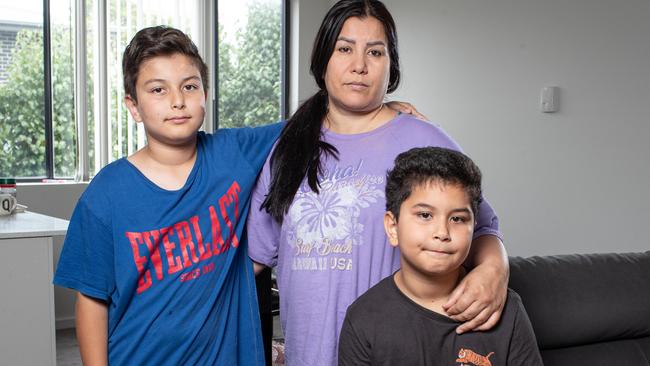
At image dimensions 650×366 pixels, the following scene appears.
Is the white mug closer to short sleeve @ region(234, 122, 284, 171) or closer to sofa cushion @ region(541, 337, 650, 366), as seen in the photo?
Answer: short sleeve @ region(234, 122, 284, 171)

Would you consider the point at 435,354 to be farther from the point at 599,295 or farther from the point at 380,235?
the point at 599,295

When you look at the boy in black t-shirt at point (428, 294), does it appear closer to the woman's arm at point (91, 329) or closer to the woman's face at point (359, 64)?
the woman's face at point (359, 64)

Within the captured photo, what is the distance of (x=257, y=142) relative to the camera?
5.13 feet

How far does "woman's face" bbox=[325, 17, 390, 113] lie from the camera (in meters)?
1.39

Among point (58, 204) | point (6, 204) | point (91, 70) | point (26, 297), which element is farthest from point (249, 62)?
point (26, 297)

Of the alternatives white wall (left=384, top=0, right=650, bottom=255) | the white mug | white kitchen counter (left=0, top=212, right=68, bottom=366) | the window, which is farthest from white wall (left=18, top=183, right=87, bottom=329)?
white wall (left=384, top=0, right=650, bottom=255)

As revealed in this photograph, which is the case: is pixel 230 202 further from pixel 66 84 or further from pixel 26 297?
pixel 66 84

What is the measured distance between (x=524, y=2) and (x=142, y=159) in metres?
2.91

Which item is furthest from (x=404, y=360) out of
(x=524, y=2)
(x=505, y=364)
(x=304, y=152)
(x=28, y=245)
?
(x=524, y=2)

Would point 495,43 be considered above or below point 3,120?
above

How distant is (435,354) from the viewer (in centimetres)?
127

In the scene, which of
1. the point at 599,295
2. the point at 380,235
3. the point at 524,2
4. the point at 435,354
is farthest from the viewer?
the point at 524,2

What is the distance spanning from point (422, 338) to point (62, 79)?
3963 millimetres

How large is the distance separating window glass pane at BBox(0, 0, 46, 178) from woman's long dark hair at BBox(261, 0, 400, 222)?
3.54 meters
